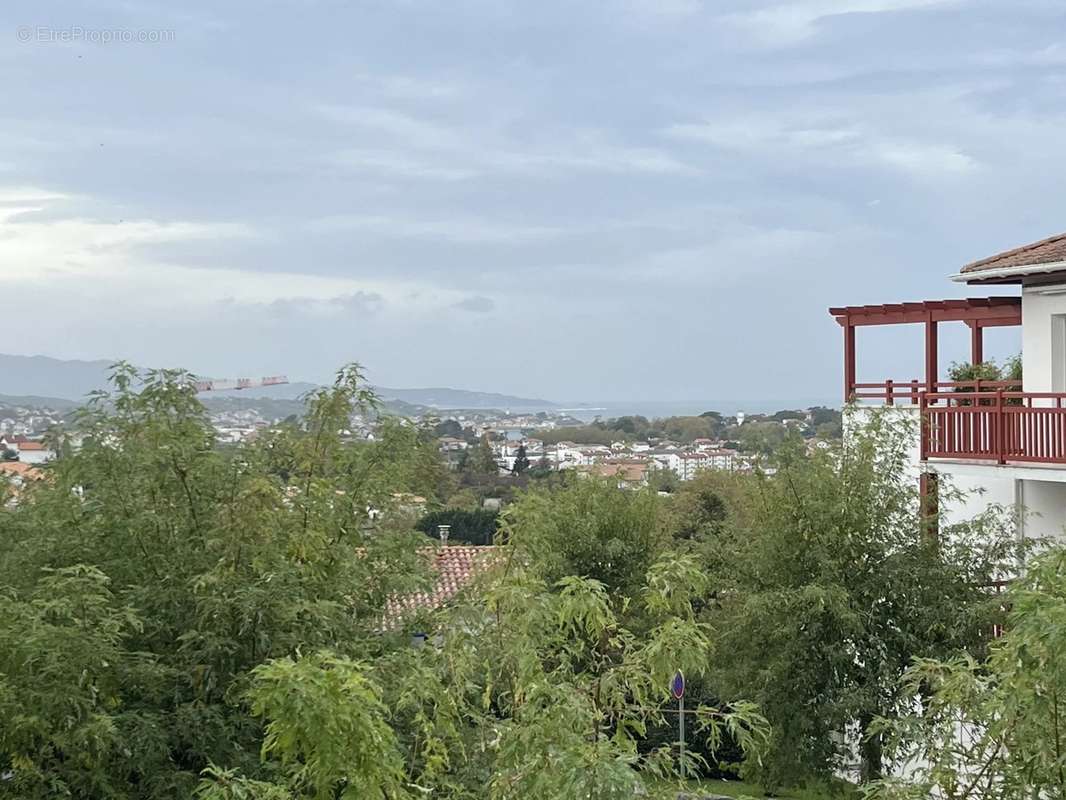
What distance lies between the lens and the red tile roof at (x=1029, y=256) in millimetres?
18766

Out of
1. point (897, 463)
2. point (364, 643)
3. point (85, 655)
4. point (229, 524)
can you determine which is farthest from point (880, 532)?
point (85, 655)

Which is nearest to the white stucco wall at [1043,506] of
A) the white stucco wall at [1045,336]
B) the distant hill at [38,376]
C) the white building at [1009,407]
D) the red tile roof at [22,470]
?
the white building at [1009,407]

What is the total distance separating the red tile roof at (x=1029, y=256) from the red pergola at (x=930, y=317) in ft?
2.58

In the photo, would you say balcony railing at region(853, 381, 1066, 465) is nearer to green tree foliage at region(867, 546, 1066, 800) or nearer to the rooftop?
the rooftop

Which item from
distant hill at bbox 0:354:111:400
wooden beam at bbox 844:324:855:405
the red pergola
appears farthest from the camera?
distant hill at bbox 0:354:111:400

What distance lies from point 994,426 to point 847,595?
319cm

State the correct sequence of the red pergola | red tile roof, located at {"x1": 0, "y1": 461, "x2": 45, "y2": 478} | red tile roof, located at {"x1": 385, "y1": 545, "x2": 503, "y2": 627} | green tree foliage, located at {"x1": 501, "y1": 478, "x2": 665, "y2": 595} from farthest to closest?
green tree foliage, located at {"x1": 501, "y1": 478, "x2": 665, "y2": 595}
the red pergola
red tile roof, located at {"x1": 385, "y1": 545, "x2": 503, "y2": 627}
red tile roof, located at {"x1": 0, "y1": 461, "x2": 45, "y2": 478}

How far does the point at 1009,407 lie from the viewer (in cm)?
1800

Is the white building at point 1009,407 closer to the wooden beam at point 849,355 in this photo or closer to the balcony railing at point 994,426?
the balcony railing at point 994,426

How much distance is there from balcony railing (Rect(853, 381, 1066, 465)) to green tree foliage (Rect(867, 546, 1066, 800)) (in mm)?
8222

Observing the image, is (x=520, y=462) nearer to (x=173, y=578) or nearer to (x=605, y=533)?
(x=605, y=533)

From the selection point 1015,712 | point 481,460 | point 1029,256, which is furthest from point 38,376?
point 1015,712

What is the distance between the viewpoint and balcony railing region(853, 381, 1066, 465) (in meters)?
17.4

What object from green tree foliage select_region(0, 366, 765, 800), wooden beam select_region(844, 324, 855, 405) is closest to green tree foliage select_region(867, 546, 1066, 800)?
green tree foliage select_region(0, 366, 765, 800)
